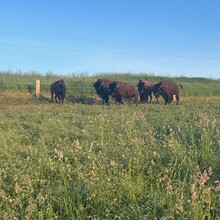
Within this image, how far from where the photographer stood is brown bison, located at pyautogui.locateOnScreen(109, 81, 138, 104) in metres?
19.0

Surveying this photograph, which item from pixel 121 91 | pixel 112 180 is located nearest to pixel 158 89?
pixel 121 91

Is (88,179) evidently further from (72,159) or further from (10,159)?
(10,159)

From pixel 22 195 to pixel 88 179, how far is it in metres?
0.74

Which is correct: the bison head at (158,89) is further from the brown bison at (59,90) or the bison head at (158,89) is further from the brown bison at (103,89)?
the brown bison at (59,90)

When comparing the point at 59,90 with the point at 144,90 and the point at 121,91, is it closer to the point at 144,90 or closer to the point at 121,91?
the point at 121,91

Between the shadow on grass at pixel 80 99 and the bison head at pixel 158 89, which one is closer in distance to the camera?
the bison head at pixel 158 89

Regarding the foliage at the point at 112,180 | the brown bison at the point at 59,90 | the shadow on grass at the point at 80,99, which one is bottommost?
the foliage at the point at 112,180

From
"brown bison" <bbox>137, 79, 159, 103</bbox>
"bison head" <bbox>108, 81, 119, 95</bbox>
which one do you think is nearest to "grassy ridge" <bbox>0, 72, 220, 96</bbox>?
"brown bison" <bbox>137, 79, 159, 103</bbox>

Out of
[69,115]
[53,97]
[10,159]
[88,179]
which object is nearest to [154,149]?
[88,179]

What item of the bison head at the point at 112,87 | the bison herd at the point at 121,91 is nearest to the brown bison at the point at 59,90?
the bison herd at the point at 121,91

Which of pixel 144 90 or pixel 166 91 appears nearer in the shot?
pixel 166 91

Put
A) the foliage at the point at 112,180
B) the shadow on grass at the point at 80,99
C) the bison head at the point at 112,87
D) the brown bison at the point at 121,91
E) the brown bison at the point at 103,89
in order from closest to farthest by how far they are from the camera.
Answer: the foliage at the point at 112,180 → the brown bison at the point at 121,91 → the bison head at the point at 112,87 → the brown bison at the point at 103,89 → the shadow on grass at the point at 80,99

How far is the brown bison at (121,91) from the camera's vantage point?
19.0m

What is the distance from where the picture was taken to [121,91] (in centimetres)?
1903
